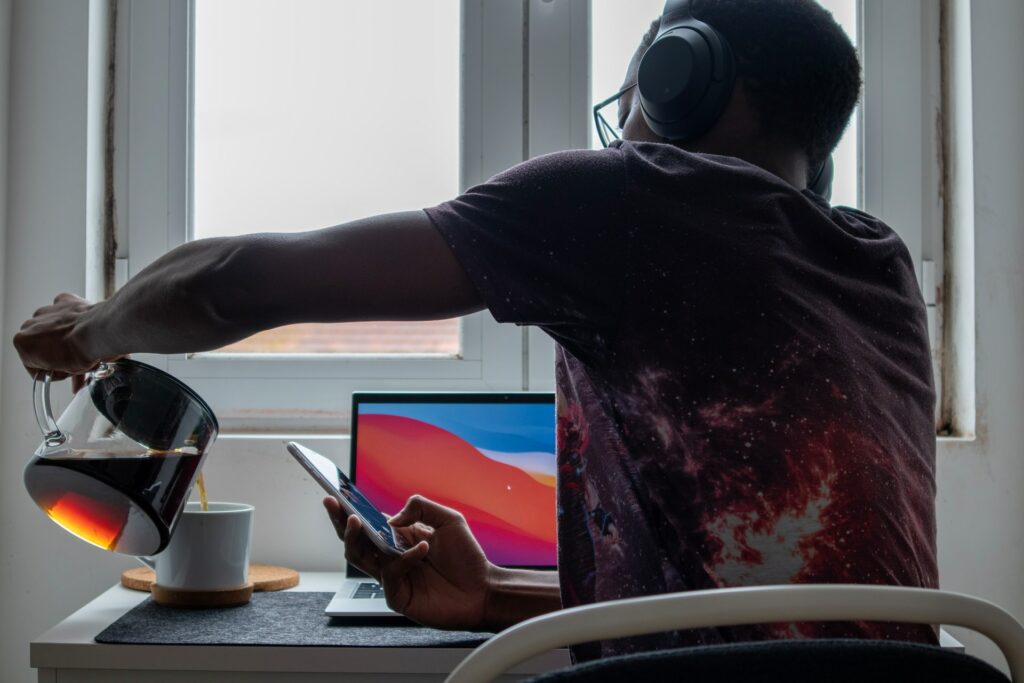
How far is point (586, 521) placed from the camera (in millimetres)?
751

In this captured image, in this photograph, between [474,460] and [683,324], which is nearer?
[683,324]

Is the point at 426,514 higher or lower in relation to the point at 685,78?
lower

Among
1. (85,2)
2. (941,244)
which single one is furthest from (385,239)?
(941,244)

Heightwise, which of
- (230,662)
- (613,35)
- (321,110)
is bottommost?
(230,662)

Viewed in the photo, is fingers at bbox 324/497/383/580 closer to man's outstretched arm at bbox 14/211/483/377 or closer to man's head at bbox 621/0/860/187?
man's outstretched arm at bbox 14/211/483/377

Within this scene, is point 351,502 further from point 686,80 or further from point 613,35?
point 613,35

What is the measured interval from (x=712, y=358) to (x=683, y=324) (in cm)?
3

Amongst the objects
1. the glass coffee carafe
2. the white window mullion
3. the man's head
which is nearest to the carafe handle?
the glass coffee carafe

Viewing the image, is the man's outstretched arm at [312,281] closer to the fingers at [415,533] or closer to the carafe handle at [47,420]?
the carafe handle at [47,420]

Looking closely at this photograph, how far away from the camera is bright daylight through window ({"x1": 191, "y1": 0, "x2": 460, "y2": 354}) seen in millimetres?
1581

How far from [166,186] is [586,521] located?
3.67 ft

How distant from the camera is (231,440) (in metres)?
1.47

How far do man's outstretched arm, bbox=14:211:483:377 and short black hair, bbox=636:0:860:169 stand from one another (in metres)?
0.31

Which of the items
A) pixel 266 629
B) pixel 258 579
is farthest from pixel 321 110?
pixel 266 629
